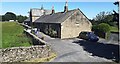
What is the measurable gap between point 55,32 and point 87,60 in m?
20.4

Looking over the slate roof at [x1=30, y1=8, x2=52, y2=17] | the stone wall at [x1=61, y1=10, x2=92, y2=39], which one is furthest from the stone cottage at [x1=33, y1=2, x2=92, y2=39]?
the slate roof at [x1=30, y1=8, x2=52, y2=17]

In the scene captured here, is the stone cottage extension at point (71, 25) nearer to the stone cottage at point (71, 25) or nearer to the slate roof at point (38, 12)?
the stone cottage at point (71, 25)

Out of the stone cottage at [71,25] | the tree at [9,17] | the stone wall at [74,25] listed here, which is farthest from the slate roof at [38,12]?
the tree at [9,17]

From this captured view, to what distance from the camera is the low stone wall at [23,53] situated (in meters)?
15.2

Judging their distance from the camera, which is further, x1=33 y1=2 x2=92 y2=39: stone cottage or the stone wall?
the stone wall

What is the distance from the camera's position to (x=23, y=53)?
632 inches

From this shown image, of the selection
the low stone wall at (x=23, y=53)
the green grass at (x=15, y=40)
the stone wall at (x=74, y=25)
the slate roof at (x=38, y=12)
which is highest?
the slate roof at (x=38, y=12)

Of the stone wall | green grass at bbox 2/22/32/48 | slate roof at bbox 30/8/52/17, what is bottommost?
green grass at bbox 2/22/32/48

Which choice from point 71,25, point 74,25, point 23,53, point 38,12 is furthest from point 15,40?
point 38,12

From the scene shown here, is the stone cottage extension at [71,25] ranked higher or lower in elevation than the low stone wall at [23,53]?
higher

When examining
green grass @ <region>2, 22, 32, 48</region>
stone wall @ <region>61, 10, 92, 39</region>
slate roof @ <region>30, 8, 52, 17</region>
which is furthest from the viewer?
slate roof @ <region>30, 8, 52, 17</region>

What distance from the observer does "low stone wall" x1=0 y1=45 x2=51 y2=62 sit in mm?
15199

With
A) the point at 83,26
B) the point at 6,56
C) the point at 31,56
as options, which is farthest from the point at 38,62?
the point at 83,26

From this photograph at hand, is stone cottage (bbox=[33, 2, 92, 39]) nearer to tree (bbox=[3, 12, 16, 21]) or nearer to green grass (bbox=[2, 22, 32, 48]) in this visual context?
green grass (bbox=[2, 22, 32, 48])
